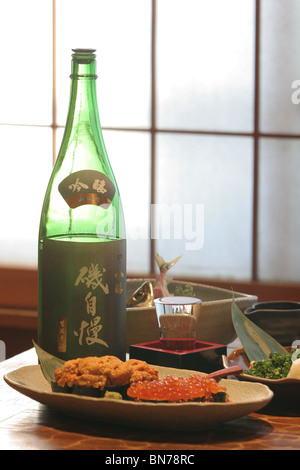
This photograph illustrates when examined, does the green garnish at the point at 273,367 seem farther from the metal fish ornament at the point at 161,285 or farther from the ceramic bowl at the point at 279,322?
the metal fish ornament at the point at 161,285

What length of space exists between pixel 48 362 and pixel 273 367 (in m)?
0.26

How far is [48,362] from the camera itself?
87 centimetres

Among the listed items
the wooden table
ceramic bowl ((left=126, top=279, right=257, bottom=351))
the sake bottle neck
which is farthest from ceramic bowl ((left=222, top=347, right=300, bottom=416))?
the sake bottle neck

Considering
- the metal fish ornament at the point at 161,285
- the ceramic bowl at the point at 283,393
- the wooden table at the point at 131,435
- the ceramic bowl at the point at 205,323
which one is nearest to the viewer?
the wooden table at the point at 131,435

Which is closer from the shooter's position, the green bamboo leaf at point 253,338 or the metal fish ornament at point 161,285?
the green bamboo leaf at point 253,338

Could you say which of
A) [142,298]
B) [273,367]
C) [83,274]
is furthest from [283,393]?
[142,298]

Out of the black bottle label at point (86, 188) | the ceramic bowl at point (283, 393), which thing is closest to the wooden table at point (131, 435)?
the ceramic bowl at point (283, 393)

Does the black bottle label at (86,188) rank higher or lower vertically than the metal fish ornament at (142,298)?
higher

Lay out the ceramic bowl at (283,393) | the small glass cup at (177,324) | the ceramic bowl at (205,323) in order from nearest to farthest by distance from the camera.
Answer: the ceramic bowl at (283,393)
the small glass cup at (177,324)
the ceramic bowl at (205,323)

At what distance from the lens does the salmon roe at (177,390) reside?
0.74 meters

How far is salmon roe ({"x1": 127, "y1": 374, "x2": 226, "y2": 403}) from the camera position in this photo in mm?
740

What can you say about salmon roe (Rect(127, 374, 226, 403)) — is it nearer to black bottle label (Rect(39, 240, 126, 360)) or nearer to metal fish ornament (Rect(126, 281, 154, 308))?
black bottle label (Rect(39, 240, 126, 360))

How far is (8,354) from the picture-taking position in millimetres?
2375

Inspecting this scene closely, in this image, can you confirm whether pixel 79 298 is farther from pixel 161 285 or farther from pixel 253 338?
pixel 161 285
